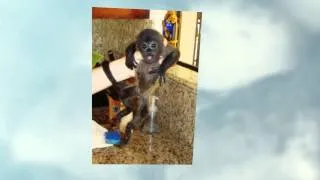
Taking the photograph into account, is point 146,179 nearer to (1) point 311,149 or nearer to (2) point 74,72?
(2) point 74,72

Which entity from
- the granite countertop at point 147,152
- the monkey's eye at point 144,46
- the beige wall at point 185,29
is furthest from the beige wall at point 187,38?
the granite countertop at point 147,152

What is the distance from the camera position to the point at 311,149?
1651 mm

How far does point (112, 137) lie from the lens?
1560 millimetres

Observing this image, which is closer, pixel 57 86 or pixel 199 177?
pixel 57 86

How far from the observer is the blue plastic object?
5.10 ft

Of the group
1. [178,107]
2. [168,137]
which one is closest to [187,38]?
[178,107]

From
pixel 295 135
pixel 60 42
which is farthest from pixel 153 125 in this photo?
pixel 295 135

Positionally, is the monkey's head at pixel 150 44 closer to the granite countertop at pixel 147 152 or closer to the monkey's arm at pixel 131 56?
the monkey's arm at pixel 131 56

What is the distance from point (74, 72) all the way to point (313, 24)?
920 millimetres

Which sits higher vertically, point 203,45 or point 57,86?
point 203,45

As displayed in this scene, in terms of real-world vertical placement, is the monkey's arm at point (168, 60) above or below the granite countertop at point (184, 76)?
above

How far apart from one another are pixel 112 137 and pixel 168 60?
0.36m

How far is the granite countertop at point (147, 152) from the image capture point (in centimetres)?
156

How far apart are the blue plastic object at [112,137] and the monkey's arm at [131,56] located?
0.83 feet
